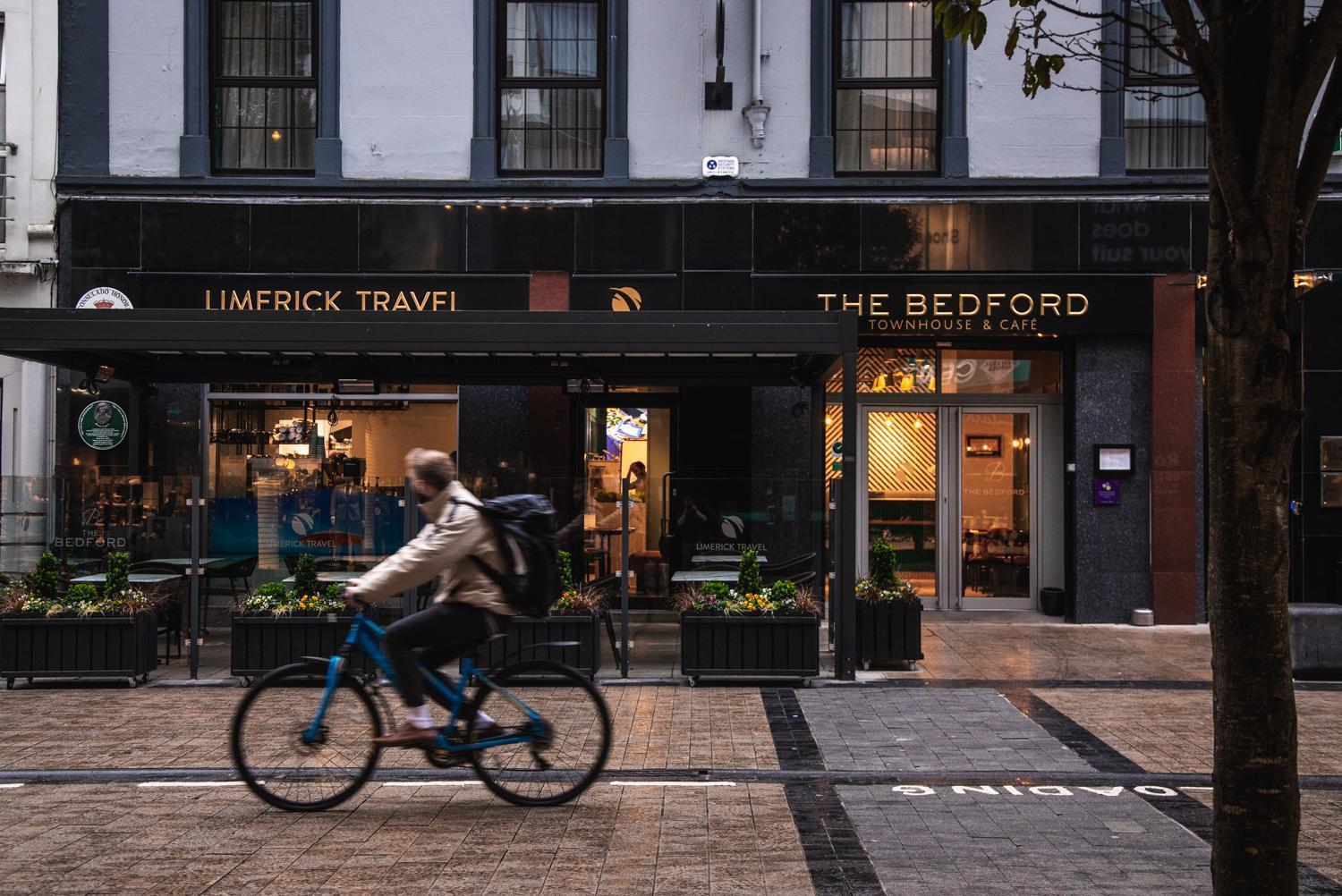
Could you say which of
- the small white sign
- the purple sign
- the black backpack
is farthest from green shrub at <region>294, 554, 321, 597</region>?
the purple sign

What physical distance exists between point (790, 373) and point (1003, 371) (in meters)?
3.35

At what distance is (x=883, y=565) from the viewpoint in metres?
10.7

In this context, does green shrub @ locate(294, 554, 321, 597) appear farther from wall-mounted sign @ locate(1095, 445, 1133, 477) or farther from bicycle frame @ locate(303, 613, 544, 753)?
wall-mounted sign @ locate(1095, 445, 1133, 477)

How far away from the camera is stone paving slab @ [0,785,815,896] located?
201 inches

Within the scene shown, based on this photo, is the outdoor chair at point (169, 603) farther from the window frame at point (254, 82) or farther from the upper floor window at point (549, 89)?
the upper floor window at point (549, 89)

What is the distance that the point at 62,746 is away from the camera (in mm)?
7809

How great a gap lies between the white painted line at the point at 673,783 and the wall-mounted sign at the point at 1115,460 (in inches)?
341

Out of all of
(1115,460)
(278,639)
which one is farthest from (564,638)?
(1115,460)

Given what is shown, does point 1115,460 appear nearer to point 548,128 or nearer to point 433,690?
point 548,128

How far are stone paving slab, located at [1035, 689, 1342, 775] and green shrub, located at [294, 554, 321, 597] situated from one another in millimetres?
6246

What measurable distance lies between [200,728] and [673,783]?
367cm

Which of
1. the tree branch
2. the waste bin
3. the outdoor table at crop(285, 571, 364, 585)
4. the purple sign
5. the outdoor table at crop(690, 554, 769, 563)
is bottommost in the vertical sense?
the waste bin

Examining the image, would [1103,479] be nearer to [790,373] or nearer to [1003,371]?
[1003,371]

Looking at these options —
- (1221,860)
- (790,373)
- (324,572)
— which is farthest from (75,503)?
(1221,860)
